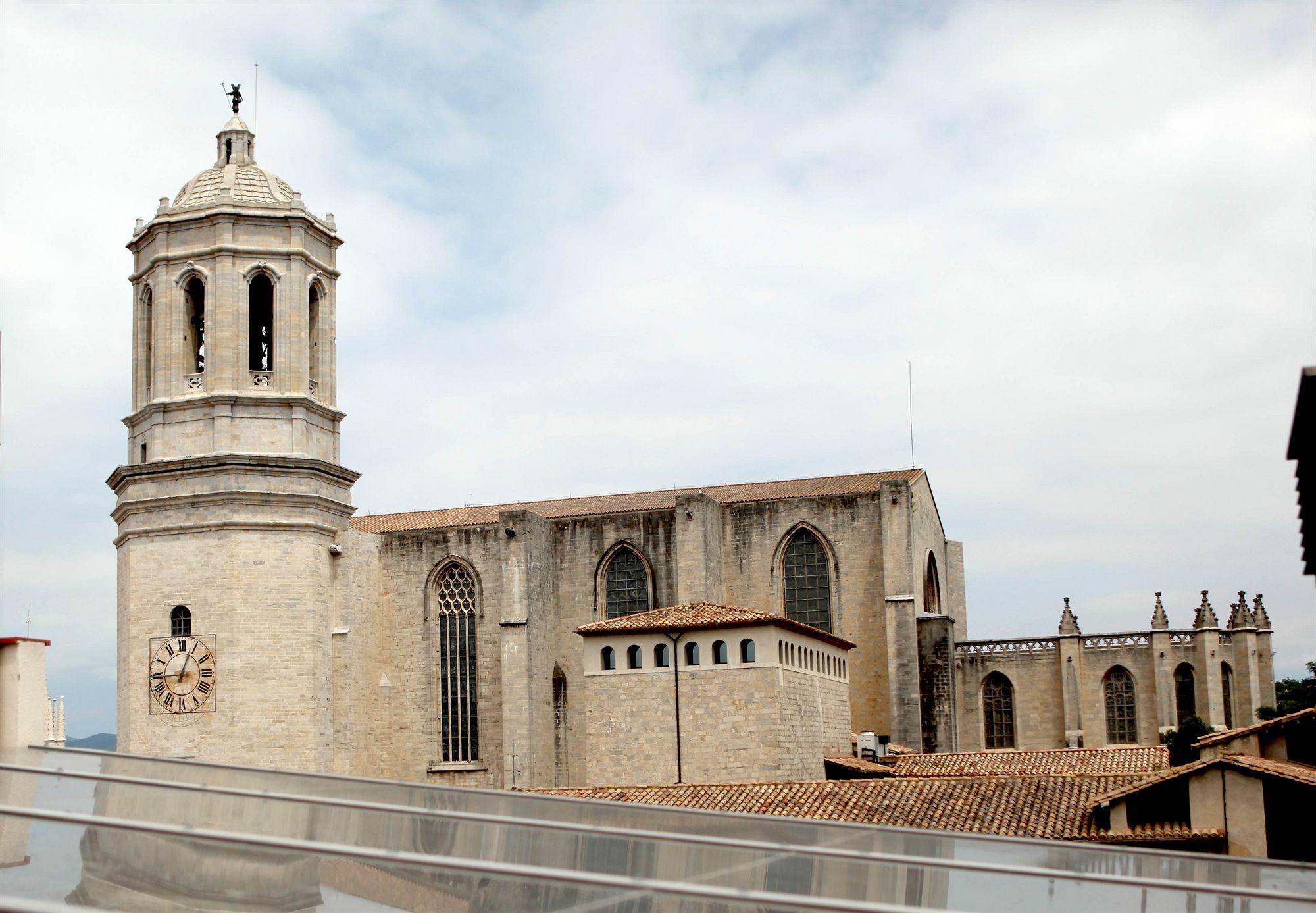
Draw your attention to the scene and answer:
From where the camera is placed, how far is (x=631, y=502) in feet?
147

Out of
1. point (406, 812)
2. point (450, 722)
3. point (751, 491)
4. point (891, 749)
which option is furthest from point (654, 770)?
point (406, 812)

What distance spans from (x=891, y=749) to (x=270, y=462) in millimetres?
16972

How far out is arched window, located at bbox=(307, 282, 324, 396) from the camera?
39094 millimetres

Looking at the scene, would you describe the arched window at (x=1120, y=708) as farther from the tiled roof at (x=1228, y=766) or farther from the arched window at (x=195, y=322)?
the arched window at (x=195, y=322)

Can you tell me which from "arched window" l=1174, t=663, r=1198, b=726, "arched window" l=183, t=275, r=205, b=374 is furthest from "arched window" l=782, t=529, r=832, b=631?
"arched window" l=183, t=275, r=205, b=374

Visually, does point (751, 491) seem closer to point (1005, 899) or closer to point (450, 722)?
point (450, 722)

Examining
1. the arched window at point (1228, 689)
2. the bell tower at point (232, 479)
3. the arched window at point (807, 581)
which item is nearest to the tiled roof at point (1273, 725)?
the arched window at point (807, 581)

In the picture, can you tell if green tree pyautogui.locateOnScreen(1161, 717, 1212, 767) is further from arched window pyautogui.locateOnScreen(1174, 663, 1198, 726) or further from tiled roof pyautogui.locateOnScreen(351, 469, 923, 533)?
tiled roof pyautogui.locateOnScreen(351, 469, 923, 533)

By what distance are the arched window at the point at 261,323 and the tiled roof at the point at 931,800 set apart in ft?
55.3

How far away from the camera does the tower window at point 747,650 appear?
30.8 m

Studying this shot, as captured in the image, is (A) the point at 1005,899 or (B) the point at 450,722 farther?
(B) the point at 450,722

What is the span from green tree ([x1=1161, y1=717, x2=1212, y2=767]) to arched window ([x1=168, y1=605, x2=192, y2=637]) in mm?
22869

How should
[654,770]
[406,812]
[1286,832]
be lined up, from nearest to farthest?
[406,812]
[1286,832]
[654,770]

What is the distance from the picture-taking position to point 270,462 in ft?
121
